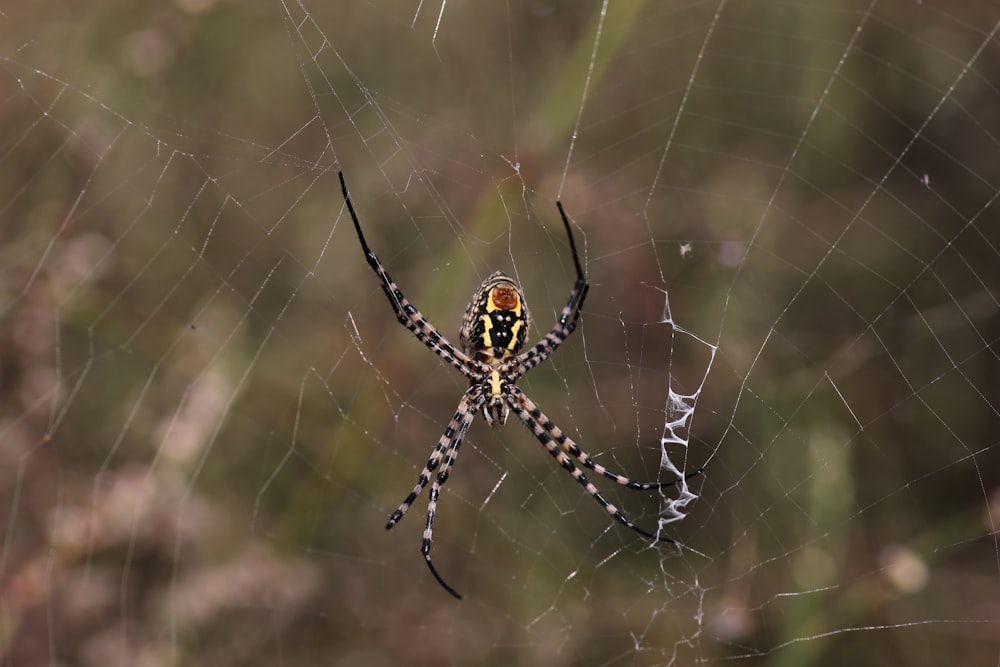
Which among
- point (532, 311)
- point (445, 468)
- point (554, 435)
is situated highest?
point (532, 311)

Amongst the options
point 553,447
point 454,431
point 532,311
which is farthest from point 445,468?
point 532,311

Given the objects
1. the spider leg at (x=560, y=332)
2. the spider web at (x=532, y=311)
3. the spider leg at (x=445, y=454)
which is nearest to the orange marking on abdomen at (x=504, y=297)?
the spider leg at (x=560, y=332)

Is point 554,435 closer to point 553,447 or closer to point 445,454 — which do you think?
point 553,447

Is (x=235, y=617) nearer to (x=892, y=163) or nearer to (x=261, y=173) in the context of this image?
(x=261, y=173)

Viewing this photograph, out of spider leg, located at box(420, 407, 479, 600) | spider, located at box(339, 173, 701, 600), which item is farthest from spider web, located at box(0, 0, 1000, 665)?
spider leg, located at box(420, 407, 479, 600)

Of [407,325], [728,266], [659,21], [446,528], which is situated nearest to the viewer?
[407,325]

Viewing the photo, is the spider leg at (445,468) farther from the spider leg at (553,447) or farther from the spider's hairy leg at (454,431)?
the spider leg at (553,447)

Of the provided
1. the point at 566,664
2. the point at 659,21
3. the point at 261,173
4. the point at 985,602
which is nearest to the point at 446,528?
the point at 566,664
